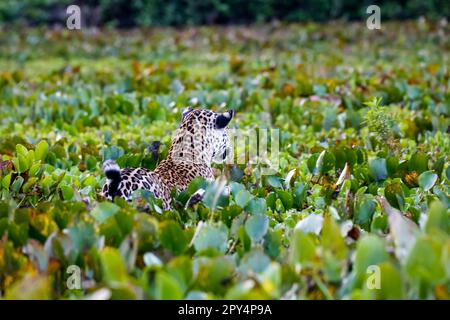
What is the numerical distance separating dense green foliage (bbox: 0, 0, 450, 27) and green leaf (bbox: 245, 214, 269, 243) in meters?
14.9

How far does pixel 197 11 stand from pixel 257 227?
15642 mm

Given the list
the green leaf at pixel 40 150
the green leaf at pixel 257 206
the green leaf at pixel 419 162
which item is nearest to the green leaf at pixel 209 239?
Answer: the green leaf at pixel 257 206

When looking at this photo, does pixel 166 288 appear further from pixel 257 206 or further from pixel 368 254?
pixel 257 206

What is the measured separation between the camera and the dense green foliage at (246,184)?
3.51m

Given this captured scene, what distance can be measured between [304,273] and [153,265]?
0.56 m

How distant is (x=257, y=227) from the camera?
4234mm

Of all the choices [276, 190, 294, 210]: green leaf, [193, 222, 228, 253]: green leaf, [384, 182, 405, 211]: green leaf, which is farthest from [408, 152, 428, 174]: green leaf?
[193, 222, 228, 253]: green leaf

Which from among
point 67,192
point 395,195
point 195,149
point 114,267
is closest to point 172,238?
point 114,267

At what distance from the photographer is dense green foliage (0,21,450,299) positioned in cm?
351

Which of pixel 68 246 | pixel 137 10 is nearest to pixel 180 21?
pixel 137 10

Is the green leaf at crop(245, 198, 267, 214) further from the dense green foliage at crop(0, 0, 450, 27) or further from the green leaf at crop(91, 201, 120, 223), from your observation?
the dense green foliage at crop(0, 0, 450, 27)

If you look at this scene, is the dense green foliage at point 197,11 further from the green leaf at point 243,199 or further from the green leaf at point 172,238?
the green leaf at point 172,238

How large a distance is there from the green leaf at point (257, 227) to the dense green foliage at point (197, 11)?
1488 centimetres

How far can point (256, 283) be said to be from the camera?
331 cm
